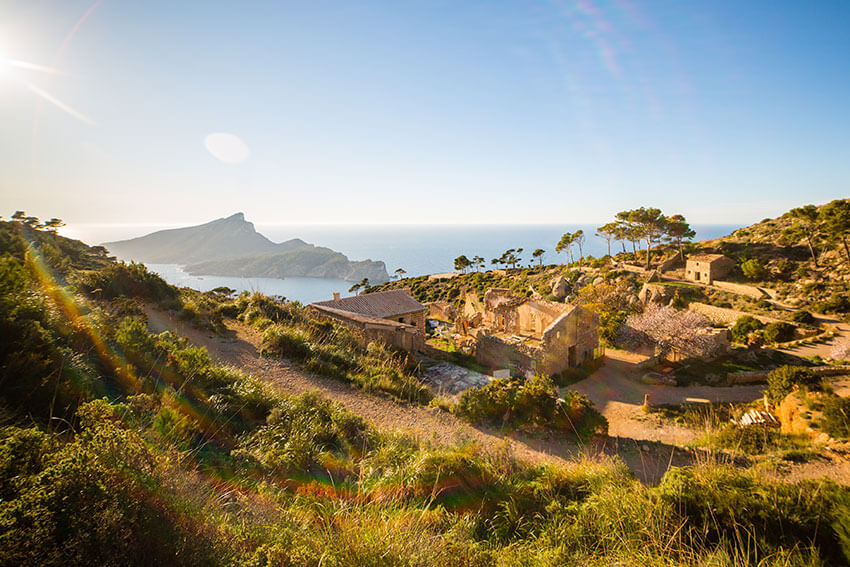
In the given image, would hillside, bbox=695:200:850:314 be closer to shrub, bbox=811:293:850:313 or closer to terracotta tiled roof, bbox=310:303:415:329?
shrub, bbox=811:293:850:313

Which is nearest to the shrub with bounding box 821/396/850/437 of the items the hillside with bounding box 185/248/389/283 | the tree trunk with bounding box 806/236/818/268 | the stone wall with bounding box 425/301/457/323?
Result: the stone wall with bounding box 425/301/457/323

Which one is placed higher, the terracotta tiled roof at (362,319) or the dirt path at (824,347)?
the terracotta tiled roof at (362,319)

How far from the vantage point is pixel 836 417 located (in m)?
9.42

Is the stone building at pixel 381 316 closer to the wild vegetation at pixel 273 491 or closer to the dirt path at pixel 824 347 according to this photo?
the wild vegetation at pixel 273 491

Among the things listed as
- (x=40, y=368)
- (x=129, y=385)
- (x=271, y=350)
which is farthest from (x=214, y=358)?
(x=40, y=368)

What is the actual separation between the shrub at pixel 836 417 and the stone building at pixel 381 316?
13560 mm

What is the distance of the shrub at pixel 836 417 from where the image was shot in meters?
9.11

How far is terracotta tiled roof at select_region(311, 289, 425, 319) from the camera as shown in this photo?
821 inches

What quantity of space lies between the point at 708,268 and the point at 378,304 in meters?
36.9

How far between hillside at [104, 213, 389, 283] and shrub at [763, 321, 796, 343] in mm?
94320

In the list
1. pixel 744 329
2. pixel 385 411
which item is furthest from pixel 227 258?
pixel 744 329

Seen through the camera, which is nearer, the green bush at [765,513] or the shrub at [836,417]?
the green bush at [765,513]

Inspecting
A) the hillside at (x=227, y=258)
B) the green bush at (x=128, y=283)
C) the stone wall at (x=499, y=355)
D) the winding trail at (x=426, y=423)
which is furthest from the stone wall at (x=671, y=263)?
the hillside at (x=227, y=258)

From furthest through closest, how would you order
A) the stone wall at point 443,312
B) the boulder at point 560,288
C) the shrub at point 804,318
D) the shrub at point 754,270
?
the boulder at point 560,288 < the shrub at point 754,270 < the stone wall at point 443,312 < the shrub at point 804,318
